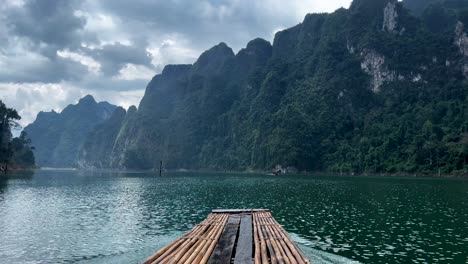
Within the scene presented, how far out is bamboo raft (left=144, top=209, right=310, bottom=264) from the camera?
1523 cm

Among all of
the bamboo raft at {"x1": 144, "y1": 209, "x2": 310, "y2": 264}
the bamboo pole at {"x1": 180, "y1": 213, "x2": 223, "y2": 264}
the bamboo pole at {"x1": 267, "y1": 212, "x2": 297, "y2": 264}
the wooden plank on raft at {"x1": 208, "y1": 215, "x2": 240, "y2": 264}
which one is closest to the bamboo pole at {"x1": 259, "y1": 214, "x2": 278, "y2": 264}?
the bamboo raft at {"x1": 144, "y1": 209, "x2": 310, "y2": 264}

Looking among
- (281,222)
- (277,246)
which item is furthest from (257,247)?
(281,222)

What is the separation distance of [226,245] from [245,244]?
0.95 m

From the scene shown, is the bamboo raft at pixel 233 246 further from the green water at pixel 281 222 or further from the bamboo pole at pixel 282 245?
the green water at pixel 281 222

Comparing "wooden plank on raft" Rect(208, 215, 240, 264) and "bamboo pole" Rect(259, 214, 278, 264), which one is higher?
"bamboo pole" Rect(259, 214, 278, 264)

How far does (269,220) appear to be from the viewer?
27.4 m

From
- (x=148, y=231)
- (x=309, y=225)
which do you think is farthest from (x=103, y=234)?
(x=309, y=225)

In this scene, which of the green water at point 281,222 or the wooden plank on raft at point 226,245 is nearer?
the wooden plank on raft at point 226,245

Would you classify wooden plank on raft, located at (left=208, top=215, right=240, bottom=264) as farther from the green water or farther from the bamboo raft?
the green water

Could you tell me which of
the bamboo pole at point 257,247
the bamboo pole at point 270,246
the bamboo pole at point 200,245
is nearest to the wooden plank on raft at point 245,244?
the bamboo pole at point 257,247

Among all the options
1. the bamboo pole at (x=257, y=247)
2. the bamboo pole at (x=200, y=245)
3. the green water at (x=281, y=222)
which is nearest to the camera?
the bamboo pole at (x=257, y=247)

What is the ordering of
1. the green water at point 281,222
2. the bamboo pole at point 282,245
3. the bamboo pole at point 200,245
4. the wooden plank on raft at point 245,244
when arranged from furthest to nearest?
the green water at point 281,222
the wooden plank on raft at point 245,244
the bamboo pole at point 200,245
the bamboo pole at point 282,245

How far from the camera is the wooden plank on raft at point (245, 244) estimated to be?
15573 millimetres

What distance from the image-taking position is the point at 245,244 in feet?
61.1
